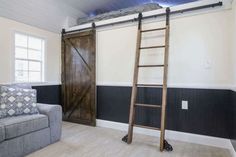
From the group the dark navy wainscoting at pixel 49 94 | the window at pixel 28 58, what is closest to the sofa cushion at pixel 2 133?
the window at pixel 28 58

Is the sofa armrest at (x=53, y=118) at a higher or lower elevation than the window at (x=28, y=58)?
lower

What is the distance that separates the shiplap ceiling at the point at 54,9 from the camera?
9.76 feet

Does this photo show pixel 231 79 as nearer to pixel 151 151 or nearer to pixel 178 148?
pixel 178 148

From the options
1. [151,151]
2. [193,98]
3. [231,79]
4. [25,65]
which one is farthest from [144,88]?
[25,65]

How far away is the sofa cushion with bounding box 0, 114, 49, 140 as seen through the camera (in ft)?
6.39

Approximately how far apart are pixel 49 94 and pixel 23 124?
1.64m

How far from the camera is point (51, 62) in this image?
12.3 feet

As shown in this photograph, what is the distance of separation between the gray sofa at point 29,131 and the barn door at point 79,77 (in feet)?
3.19

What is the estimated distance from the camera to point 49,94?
3.69 metres

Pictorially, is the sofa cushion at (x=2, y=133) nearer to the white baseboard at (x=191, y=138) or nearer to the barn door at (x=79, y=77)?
the barn door at (x=79, y=77)

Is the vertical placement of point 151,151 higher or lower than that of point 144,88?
lower

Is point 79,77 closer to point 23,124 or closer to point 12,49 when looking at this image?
point 12,49

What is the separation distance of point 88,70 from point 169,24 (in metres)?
1.82

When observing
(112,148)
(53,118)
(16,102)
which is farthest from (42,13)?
(112,148)
